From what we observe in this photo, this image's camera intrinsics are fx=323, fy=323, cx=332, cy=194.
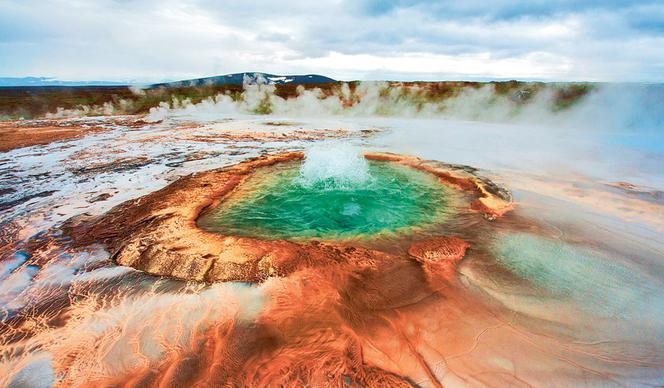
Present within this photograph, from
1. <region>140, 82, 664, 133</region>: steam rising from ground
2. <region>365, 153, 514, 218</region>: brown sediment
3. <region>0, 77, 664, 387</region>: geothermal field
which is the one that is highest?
<region>140, 82, 664, 133</region>: steam rising from ground

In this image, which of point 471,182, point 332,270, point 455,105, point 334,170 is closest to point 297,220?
point 332,270

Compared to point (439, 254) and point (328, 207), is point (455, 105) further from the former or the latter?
point (439, 254)

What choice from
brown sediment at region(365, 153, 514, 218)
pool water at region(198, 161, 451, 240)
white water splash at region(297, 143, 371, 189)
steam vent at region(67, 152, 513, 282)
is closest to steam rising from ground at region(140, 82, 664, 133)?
brown sediment at region(365, 153, 514, 218)

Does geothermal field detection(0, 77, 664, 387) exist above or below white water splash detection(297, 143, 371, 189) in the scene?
below

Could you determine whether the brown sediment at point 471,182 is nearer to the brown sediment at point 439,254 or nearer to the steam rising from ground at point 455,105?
the brown sediment at point 439,254

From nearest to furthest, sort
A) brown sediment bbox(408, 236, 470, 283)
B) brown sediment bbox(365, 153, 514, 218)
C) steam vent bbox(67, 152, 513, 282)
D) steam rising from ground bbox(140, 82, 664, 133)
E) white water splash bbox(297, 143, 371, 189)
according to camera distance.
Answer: brown sediment bbox(408, 236, 470, 283), steam vent bbox(67, 152, 513, 282), brown sediment bbox(365, 153, 514, 218), white water splash bbox(297, 143, 371, 189), steam rising from ground bbox(140, 82, 664, 133)

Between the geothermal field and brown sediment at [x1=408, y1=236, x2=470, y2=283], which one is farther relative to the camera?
brown sediment at [x1=408, y1=236, x2=470, y2=283]

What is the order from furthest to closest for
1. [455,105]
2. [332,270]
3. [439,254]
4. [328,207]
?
[455,105]
[328,207]
[439,254]
[332,270]

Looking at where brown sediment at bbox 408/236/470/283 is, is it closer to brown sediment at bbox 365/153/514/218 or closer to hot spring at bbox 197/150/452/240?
hot spring at bbox 197/150/452/240
